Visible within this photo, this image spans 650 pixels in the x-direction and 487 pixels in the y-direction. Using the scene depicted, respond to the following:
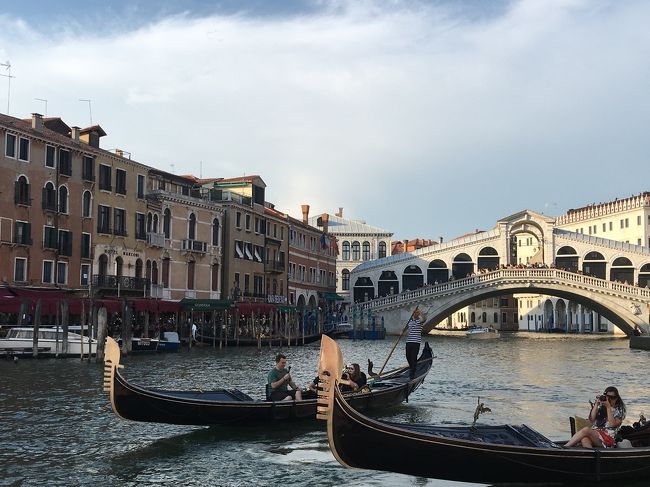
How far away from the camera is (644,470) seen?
279 inches

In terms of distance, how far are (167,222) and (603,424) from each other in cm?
2501

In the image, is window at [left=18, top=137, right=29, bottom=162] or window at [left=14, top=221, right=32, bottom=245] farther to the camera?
window at [left=18, top=137, right=29, bottom=162]

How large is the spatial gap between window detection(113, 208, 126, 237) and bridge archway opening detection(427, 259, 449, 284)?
2315 cm

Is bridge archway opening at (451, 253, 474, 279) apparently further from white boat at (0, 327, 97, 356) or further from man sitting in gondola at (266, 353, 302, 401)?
man sitting in gondola at (266, 353, 302, 401)

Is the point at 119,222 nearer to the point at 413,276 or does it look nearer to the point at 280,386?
the point at 280,386

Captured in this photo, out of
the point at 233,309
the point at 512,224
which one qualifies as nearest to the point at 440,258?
the point at 512,224

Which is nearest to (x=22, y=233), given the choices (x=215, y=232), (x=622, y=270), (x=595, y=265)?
(x=215, y=232)

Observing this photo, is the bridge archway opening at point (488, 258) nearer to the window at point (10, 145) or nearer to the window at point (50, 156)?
the window at point (50, 156)

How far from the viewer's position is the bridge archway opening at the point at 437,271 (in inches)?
1868

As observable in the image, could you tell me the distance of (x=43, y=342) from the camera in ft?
70.3

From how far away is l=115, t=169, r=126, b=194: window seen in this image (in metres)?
28.0

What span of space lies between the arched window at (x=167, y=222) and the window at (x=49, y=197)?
604 centimetres

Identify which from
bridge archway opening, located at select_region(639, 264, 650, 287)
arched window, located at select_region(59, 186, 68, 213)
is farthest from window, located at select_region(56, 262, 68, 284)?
bridge archway opening, located at select_region(639, 264, 650, 287)

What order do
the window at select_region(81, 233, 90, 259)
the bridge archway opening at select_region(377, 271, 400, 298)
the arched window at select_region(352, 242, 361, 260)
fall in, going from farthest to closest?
the arched window at select_region(352, 242, 361, 260)
the bridge archway opening at select_region(377, 271, 400, 298)
the window at select_region(81, 233, 90, 259)
